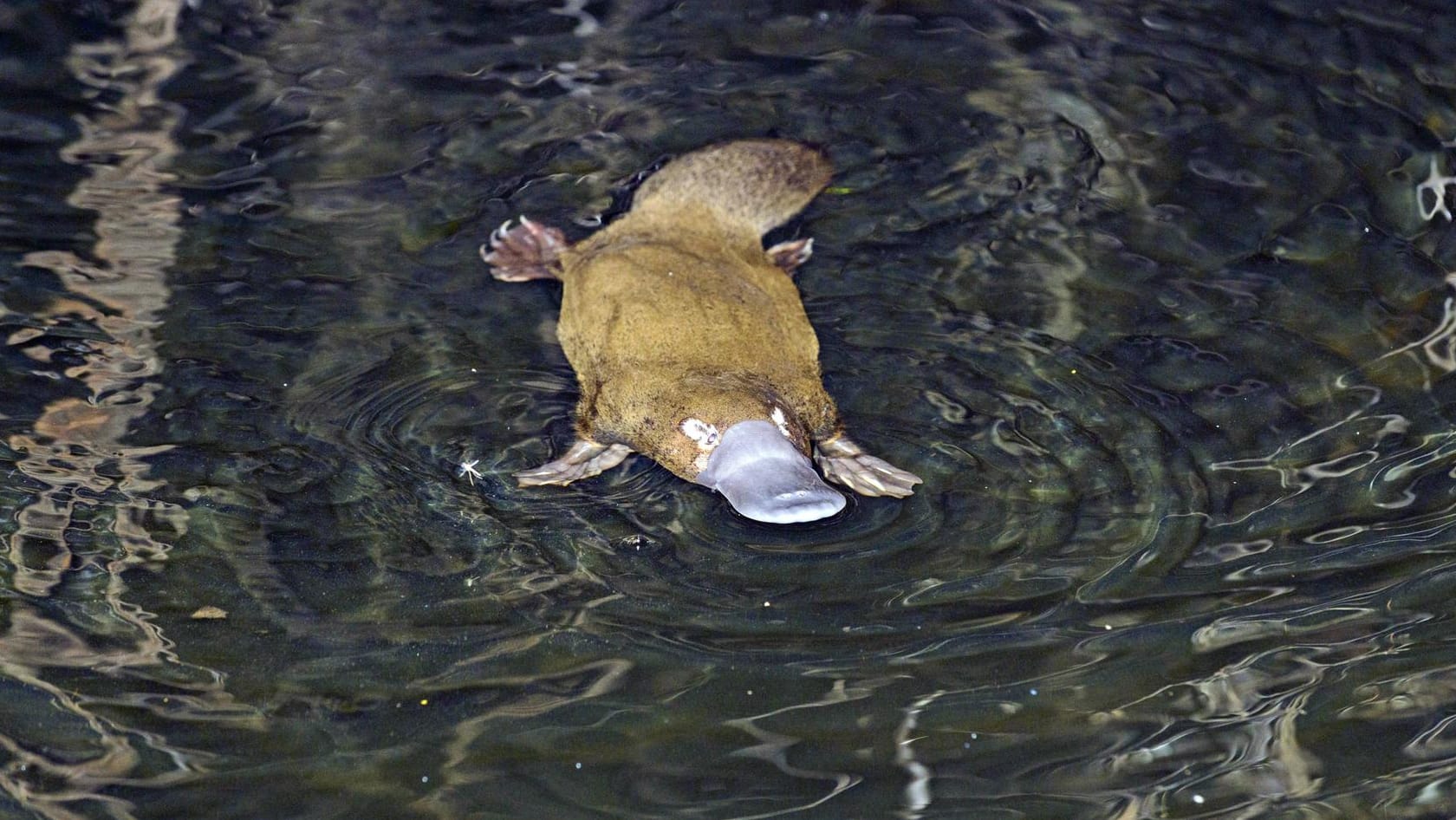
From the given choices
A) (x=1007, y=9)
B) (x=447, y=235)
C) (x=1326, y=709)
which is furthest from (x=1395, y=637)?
(x=1007, y=9)

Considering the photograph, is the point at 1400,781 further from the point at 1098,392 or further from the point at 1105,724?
the point at 1098,392

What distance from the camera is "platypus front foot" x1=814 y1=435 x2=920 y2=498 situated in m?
3.71

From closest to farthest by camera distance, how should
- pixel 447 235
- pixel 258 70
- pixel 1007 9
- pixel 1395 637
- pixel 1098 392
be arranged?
pixel 1395 637 < pixel 1098 392 < pixel 447 235 < pixel 258 70 < pixel 1007 9

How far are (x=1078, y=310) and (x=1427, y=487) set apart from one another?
3.68 ft

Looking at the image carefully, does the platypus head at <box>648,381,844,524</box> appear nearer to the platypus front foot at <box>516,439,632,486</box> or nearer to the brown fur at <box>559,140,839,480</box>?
the brown fur at <box>559,140,839,480</box>

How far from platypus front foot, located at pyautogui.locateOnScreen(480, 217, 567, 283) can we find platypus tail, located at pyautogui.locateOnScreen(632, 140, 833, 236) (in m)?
0.32

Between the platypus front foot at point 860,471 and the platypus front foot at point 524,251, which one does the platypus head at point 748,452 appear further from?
the platypus front foot at point 524,251

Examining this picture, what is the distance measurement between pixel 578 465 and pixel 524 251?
119 cm

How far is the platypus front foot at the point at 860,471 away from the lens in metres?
3.71

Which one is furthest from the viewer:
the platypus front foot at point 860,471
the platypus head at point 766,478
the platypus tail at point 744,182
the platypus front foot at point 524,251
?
the platypus tail at point 744,182

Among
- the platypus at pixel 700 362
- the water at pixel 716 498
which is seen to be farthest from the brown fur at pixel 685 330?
the water at pixel 716 498

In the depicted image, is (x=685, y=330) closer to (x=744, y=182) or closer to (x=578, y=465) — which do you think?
(x=578, y=465)

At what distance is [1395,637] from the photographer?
321cm

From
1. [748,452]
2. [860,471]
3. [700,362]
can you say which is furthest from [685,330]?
[860,471]
